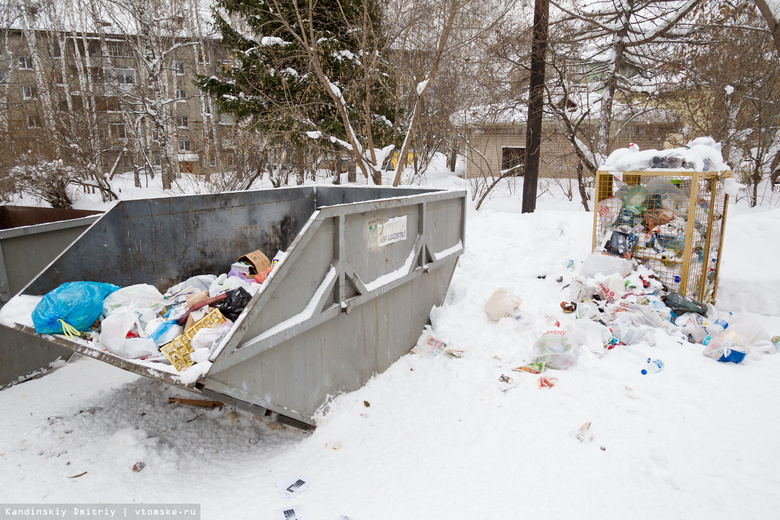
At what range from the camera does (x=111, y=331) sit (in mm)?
2748

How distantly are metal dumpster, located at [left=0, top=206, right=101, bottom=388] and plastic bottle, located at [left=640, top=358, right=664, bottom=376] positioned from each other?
5.39 meters

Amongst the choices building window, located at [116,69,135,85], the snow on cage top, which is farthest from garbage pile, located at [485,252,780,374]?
building window, located at [116,69,135,85]

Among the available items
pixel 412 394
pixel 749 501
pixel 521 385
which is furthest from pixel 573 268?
pixel 749 501

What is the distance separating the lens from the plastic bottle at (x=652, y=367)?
3790 mm

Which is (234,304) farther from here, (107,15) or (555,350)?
(107,15)

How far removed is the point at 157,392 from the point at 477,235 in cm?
495

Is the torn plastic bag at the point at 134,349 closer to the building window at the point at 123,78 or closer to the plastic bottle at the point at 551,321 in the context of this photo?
the plastic bottle at the point at 551,321

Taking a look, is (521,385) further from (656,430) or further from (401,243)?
(401,243)

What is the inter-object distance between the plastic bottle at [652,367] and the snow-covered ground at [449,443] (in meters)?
0.07

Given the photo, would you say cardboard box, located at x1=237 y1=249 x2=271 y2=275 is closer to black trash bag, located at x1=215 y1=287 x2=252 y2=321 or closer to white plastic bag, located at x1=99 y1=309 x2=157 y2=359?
black trash bag, located at x1=215 y1=287 x2=252 y2=321

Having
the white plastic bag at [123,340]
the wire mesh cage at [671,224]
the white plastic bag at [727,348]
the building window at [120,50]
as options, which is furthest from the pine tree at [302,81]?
the building window at [120,50]

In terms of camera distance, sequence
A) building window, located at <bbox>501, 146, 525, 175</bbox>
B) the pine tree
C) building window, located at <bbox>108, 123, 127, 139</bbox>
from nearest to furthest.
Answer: the pine tree < building window, located at <bbox>501, 146, 525, 175</bbox> < building window, located at <bbox>108, 123, 127, 139</bbox>

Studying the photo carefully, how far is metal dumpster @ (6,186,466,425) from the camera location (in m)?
2.65

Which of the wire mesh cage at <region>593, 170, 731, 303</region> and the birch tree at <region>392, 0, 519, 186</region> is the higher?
the birch tree at <region>392, 0, 519, 186</region>
